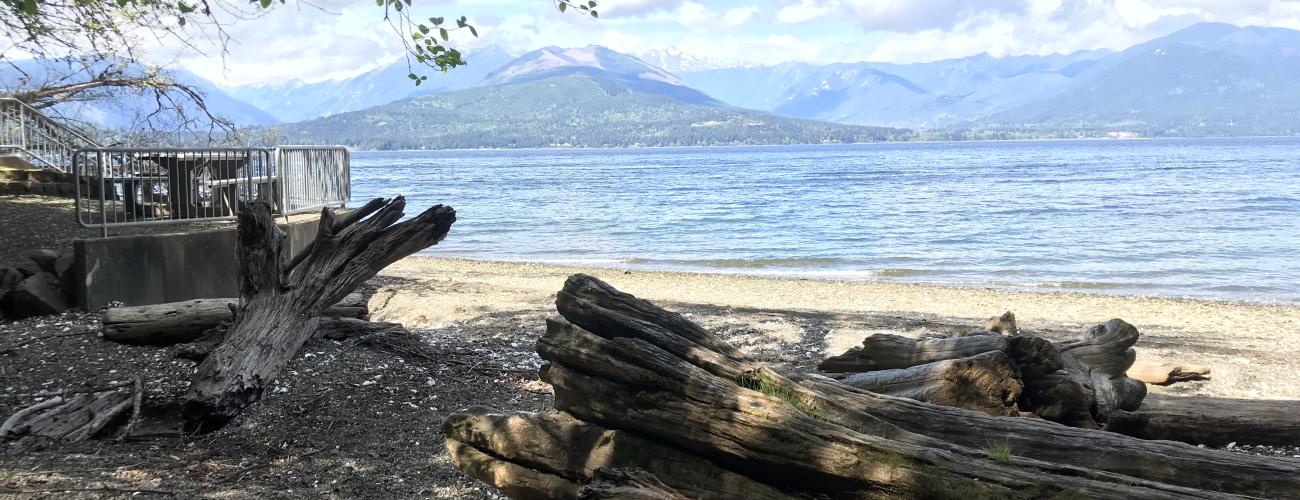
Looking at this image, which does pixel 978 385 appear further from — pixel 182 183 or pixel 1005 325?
pixel 182 183

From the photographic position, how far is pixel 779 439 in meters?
3.72

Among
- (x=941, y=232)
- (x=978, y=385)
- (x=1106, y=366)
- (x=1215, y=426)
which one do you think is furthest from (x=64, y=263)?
(x=941, y=232)

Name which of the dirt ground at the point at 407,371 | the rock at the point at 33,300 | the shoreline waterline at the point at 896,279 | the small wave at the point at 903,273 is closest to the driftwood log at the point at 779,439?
the dirt ground at the point at 407,371

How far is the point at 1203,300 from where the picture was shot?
52.9 feet

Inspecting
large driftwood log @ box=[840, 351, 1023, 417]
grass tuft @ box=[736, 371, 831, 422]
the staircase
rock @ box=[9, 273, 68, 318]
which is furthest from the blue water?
grass tuft @ box=[736, 371, 831, 422]

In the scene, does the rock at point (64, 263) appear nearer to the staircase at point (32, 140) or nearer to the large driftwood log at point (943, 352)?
the large driftwood log at point (943, 352)

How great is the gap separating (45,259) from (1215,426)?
10295 millimetres

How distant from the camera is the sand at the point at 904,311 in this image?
961cm

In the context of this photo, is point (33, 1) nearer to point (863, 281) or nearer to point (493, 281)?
point (493, 281)

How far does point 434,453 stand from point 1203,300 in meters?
14.9

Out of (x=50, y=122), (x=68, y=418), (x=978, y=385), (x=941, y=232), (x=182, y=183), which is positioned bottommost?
(x=941, y=232)

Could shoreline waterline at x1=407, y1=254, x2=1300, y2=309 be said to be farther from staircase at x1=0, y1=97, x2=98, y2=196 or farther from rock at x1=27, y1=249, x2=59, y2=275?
rock at x1=27, y1=249, x2=59, y2=275

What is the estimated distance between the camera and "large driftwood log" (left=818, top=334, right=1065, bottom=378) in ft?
18.7

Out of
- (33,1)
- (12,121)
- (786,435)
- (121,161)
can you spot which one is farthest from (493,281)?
(786,435)
